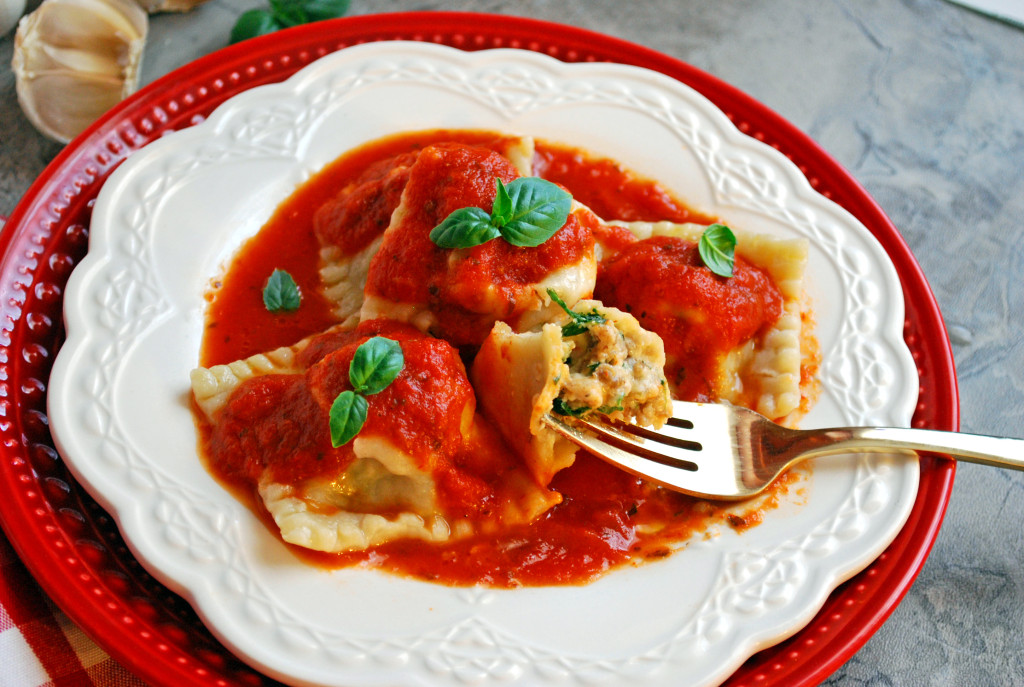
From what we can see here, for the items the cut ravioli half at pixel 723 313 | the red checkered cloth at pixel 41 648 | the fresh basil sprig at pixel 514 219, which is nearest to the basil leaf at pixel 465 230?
the fresh basil sprig at pixel 514 219

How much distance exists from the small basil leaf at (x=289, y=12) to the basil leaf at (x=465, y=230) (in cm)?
316

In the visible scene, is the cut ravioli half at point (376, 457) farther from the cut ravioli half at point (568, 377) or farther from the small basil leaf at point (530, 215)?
the small basil leaf at point (530, 215)

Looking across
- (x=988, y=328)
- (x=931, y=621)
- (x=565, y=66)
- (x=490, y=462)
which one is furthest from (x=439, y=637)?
(x=988, y=328)

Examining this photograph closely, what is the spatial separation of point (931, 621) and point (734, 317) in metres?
2.00

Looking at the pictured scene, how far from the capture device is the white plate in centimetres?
413

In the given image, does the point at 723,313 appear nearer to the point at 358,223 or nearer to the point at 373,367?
the point at 373,367

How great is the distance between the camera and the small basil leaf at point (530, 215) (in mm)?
4715

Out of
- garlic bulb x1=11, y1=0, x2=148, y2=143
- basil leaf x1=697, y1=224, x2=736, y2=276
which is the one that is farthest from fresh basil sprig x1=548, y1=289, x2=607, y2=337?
garlic bulb x1=11, y1=0, x2=148, y2=143

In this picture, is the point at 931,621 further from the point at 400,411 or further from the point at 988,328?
the point at 400,411

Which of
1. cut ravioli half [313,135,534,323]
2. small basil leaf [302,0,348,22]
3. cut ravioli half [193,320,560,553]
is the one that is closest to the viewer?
cut ravioli half [193,320,560,553]

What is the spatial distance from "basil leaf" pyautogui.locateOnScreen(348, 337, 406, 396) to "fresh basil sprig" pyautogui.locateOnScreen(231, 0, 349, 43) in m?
3.63

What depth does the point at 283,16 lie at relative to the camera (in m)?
6.85

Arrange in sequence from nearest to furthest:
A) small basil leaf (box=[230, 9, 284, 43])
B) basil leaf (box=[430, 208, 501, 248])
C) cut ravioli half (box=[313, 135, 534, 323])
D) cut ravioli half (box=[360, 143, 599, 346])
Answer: basil leaf (box=[430, 208, 501, 248]) < cut ravioli half (box=[360, 143, 599, 346]) < cut ravioli half (box=[313, 135, 534, 323]) < small basil leaf (box=[230, 9, 284, 43])

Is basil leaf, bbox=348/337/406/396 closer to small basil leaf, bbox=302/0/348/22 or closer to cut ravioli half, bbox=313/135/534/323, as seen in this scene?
cut ravioli half, bbox=313/135/534/323
